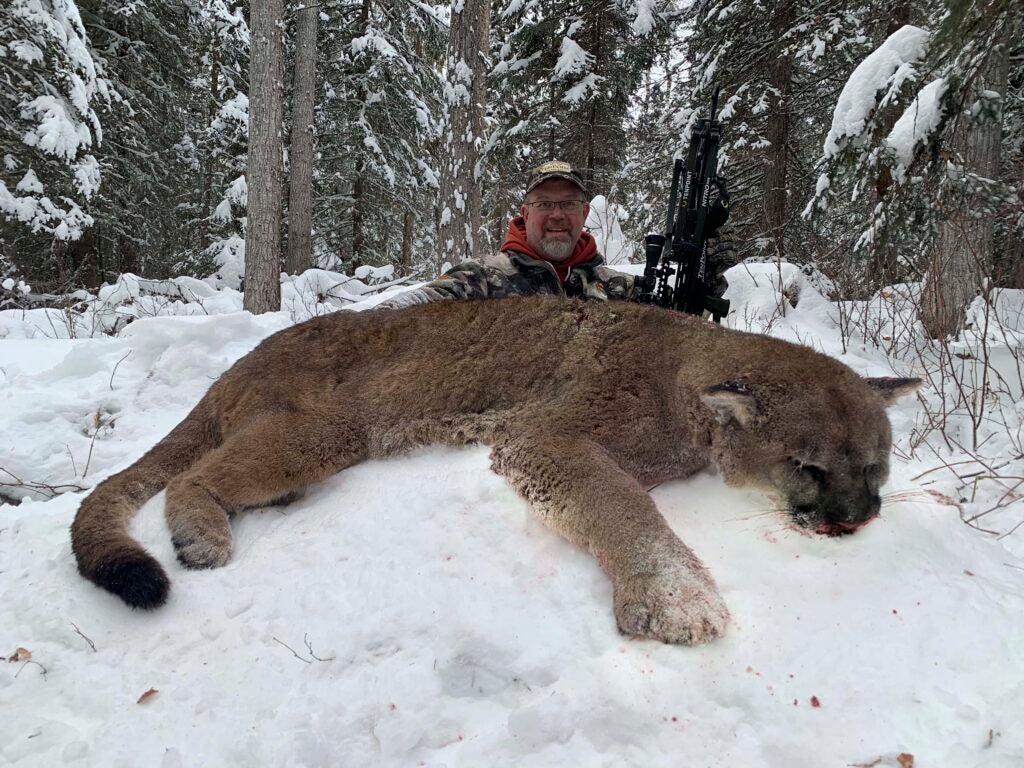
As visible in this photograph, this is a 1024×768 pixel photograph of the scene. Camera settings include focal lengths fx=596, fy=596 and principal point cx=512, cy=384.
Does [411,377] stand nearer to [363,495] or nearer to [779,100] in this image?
[363,495]

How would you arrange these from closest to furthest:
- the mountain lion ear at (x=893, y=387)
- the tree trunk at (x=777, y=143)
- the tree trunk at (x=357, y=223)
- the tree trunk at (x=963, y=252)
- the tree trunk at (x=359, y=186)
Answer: the mountain lion ear at (x=893, y=387)
the tree trunk at (x=963, y=252)
the tree trunk at (x=777, y=143)
the tree trunk at (x=359, y=186)
the tree trunk at (x=357, y=223)

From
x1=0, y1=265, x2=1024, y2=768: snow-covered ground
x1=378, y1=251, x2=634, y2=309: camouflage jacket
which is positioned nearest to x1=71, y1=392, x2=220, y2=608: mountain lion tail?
x1=0, y1=265, x2=1024, y2=768: snow-covered ground

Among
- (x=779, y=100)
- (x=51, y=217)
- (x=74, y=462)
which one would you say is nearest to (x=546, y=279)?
(x=74, y=462)

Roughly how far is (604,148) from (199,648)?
20.1m

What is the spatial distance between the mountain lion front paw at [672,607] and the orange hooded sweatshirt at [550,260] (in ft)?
14.6

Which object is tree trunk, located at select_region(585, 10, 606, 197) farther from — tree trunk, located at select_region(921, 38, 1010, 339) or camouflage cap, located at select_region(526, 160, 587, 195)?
camouflage cap, located at select_region(526, 160, 587, 195)

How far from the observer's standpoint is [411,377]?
3984 mm

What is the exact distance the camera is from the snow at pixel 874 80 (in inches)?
200

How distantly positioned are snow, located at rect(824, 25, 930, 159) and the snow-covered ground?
3375 millimetres

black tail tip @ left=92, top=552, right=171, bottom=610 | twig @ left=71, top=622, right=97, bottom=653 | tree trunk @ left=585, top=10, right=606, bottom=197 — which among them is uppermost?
tree trunk @ left=585, top=10, right=606, bottom=197

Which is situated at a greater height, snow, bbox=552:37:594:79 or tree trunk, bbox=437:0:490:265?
snow, bbox=552:37:594:79

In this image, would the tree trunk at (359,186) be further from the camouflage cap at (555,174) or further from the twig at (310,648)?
the twig at (310,648)

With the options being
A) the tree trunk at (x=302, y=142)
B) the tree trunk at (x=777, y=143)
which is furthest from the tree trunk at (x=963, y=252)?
the tree trunk at (x=302, y=142)

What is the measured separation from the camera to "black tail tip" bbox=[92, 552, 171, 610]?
2.74 metres
